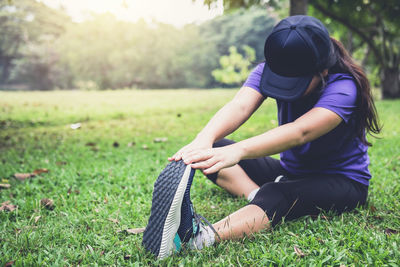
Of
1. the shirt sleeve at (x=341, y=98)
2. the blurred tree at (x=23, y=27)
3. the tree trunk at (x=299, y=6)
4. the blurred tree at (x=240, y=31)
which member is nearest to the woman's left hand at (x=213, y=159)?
the shirt sleeve at (x=341, y=98)

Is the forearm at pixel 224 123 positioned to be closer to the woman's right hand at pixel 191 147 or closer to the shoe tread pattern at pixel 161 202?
the woman's right hand at pixel 191 147

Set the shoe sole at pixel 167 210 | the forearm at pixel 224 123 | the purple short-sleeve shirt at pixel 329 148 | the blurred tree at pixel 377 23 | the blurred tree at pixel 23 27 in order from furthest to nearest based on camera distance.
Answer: the blurred tree at pixel 23 27 < the blurred tree at pixel 377 23 < the purple short-sleeve shirt at pixel 329 148 < the forearm at pixel 224 123 < the shoe sole at pixel 167 210

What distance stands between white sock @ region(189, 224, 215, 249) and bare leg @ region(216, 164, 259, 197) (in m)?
0.66

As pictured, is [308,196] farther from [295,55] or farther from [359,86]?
[295,55]

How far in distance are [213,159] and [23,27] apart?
34.1 m

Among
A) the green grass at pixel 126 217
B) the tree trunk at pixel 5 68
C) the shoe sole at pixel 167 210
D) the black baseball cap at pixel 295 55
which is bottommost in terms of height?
the tree trunk at pixel 5 68

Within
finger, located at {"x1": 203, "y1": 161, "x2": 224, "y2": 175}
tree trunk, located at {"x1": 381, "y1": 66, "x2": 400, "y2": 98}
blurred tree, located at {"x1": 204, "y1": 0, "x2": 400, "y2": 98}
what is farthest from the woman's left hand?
tree trunk, located at {"x1": 381, "y1": 66, "x2": 400, "y2": 98}

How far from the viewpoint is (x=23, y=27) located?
2981cm

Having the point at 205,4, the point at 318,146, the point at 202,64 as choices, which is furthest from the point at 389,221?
the point at 202,64

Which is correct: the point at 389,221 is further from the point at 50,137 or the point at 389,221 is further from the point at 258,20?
the point at 258,20

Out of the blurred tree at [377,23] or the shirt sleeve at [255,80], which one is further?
the blurred tree at [377,23]

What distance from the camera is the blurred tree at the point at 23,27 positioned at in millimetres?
29344

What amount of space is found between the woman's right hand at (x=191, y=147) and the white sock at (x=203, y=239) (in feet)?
1.29

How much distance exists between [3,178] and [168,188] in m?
2.22
